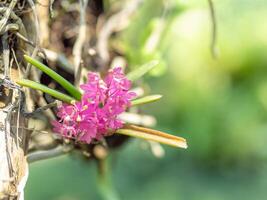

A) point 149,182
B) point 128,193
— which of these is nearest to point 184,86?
point 149,182

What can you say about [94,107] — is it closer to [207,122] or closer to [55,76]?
[55,76]

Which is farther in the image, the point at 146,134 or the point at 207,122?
the point at 207,122

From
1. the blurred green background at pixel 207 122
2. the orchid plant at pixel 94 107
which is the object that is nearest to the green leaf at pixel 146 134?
the orchid plant at pixel 94 107

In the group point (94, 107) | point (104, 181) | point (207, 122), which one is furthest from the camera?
point (207, 122)

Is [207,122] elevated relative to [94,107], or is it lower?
elevated

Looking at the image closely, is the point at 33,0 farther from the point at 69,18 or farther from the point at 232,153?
the point at 232,153

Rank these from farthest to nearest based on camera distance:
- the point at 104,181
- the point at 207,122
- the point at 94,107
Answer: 1. the point at 207,122
2. the point at 104,181
3. the point at 94,107

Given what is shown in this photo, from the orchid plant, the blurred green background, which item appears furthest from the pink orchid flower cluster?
the blurred green background

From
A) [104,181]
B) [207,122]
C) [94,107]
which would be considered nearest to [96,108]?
[94,107]
